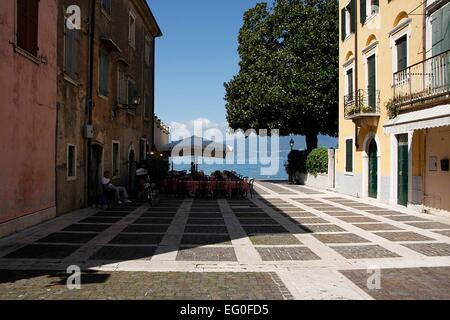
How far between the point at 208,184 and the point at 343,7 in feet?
37.2

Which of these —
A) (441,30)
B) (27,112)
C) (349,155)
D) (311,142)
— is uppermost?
(441,30)

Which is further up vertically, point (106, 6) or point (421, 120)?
point (106, 6)

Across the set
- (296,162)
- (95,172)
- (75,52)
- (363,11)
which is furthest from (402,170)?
(296,162)

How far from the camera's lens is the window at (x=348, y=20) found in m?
20.0

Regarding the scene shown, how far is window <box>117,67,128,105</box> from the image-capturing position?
18.3 metres

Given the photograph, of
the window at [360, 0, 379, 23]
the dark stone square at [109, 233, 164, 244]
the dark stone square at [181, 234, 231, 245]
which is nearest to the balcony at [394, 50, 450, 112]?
the window at [360, 0, 379, 23]

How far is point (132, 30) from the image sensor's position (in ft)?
68.7

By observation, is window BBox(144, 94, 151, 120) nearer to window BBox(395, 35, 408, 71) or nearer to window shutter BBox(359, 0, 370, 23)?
window shutter BBox(359, 0, 370, 23)

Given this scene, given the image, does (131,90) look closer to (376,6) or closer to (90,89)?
(90,89)

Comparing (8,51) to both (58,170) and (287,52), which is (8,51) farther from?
(287,52)

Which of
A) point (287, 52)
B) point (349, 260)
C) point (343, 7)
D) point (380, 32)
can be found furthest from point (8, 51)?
point (287, 52)

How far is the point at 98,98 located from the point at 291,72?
15.4m

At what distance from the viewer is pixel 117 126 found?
59.8ft

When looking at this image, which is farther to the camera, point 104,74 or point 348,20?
point 348,20
